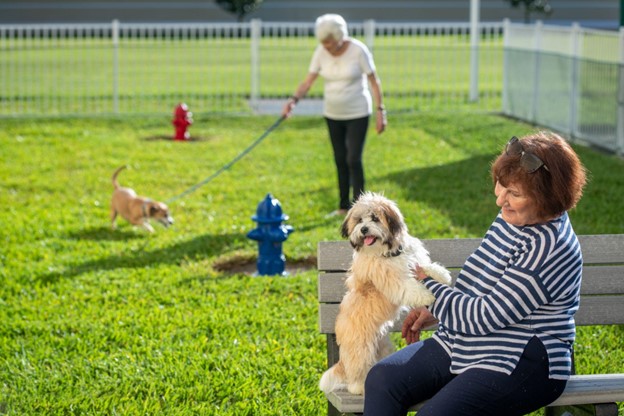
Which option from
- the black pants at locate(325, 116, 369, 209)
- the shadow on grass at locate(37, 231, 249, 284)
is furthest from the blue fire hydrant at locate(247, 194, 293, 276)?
the black pants at locate(325, 116, 369, 209)

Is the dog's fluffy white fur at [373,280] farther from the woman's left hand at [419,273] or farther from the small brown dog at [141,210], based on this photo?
the small brown dog at [141,210]

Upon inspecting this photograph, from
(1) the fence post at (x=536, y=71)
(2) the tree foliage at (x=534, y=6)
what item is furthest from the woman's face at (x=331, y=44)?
(2) the tree foliage at (x=534, y=6)

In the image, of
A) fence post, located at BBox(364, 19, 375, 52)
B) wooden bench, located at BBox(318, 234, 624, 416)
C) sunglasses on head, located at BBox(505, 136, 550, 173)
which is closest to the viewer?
sunglasses on head, located at BBox(505, 136, 550, 173)

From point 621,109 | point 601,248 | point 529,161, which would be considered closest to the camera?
point 529,161

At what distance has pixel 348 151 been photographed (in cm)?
970

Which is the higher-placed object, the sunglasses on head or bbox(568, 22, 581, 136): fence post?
the sunglasses on head

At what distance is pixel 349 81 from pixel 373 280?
223 inches

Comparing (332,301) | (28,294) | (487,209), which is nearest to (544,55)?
(487,209)

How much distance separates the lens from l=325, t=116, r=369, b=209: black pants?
31.4ft

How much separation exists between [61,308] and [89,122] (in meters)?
10.6

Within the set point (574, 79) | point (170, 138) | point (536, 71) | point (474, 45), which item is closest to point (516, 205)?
point (574, 79)

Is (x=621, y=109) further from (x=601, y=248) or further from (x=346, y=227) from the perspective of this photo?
(x=346, y=227)

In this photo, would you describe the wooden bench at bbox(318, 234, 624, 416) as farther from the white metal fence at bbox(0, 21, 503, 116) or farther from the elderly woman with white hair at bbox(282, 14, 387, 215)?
the white metal fence at bbox(0, 21, 503, 116)

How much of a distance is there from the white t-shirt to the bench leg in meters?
5.33
